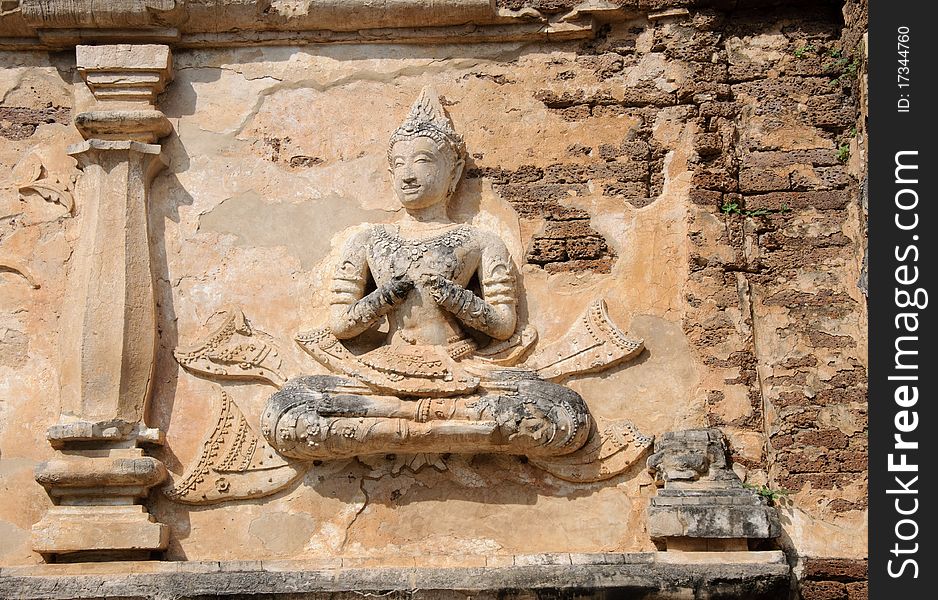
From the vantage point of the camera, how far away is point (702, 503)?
632cm

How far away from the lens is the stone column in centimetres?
644

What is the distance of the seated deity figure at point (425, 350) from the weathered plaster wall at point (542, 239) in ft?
0.62

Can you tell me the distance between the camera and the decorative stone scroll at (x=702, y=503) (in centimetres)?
626

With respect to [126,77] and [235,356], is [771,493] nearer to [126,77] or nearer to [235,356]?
[235,356]

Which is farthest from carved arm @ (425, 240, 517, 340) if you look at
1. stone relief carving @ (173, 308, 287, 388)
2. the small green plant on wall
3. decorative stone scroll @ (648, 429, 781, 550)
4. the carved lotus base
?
the small green plant on wall

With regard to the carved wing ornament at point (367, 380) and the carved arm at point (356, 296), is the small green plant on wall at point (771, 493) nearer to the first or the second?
the carved wing ornament at point (367, 380)

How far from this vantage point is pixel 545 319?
6992 mm

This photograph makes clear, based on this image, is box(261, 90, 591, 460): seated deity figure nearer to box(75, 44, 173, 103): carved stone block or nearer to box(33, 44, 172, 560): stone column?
box(33, 44, 172, 560): stone column

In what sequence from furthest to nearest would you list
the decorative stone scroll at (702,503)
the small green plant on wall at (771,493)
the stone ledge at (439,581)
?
the small green plant on wall at (771,493) < the decorative stone scroll at (702,503) < the stone ledge at (439,581)

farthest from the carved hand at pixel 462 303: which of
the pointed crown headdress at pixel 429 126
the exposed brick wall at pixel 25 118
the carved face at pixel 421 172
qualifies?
the exposed brick wall at pixel 25 118

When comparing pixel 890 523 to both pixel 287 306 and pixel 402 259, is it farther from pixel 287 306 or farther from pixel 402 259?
pixel 287 306

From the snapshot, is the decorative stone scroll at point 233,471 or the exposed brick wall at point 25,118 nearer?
the decorative stone scroll at point 233,471

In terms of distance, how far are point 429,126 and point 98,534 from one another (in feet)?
8.63

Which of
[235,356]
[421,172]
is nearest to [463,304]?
[421,172]
